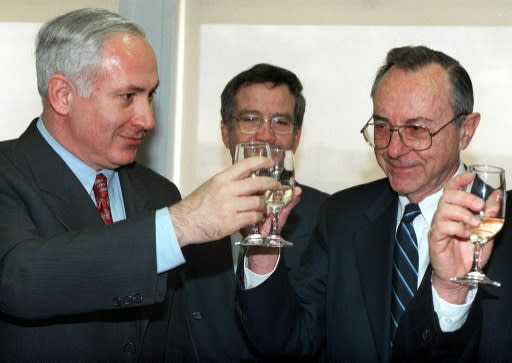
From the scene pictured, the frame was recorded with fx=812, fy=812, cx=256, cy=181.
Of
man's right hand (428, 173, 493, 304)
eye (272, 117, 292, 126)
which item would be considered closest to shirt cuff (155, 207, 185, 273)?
man's right hand (428, 173, 493, 304)

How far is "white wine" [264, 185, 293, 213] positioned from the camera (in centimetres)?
248

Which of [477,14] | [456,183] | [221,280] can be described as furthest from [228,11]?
[456,183]

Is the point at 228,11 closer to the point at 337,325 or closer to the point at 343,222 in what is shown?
the point at 343,222

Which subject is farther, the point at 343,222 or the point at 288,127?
the point at 288,127

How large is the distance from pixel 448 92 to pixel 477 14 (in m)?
1.75

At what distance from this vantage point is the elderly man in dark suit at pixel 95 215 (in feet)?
8.04

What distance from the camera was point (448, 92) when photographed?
3049mm

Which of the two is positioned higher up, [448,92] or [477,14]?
[477,14]

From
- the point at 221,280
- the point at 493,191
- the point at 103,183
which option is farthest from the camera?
the point at 221,280

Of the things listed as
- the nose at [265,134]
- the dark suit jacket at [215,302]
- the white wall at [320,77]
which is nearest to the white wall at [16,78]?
the white wall at [320,77]

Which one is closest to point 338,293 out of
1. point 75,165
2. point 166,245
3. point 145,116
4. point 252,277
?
point 252,277

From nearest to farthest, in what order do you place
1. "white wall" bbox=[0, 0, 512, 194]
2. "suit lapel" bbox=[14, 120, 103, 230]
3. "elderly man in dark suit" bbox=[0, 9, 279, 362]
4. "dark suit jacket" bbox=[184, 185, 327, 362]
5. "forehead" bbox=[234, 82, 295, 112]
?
1. "elderly man in dark suit" bbox=[0, 9, 279, 362]
2. "suit lapel" bbox=[14, 120, 103, 230]
3. "dark suit jacket" bbox=[184, 185, 327, 362]
4. "forehead" bbox=[234, 82, 295, 112]
5. "white wall" bbox=[0, 0, 512, 194]

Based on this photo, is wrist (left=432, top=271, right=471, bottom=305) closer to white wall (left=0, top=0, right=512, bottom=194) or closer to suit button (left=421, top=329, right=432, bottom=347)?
suit button (left=421, top=329, right=432, bottom=347)

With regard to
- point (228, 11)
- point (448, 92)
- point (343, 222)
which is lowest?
point (343, 222)
